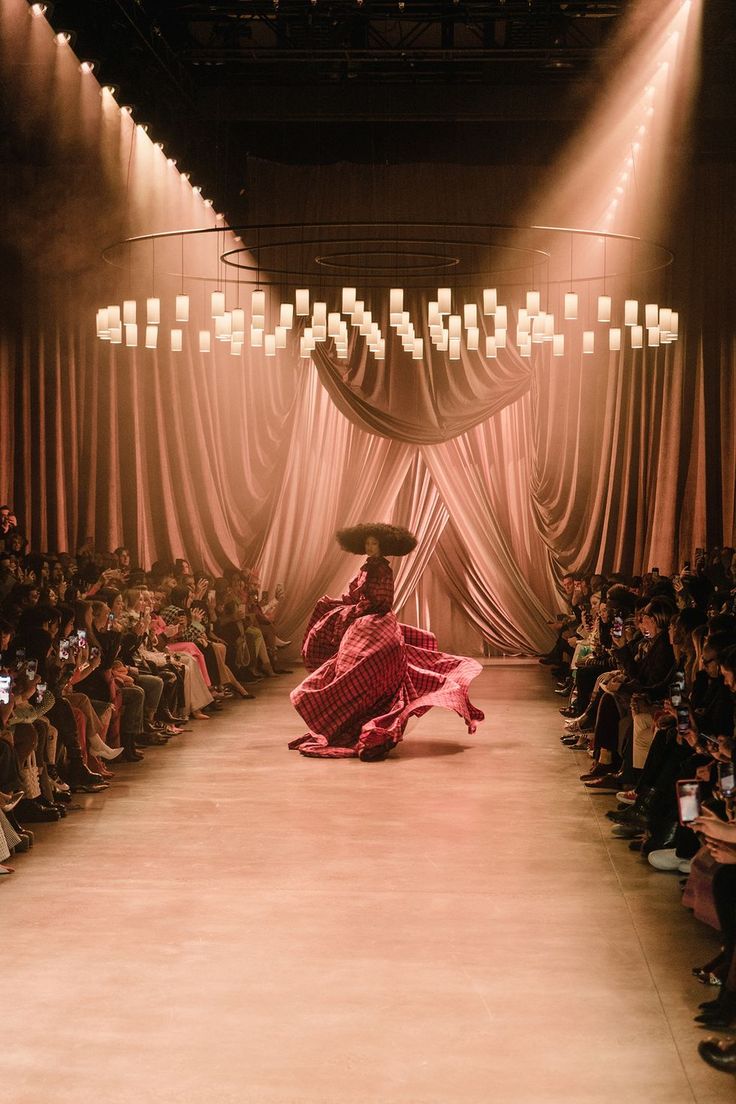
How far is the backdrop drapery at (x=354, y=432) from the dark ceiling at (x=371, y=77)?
0.34m

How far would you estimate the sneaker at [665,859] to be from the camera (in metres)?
5.16

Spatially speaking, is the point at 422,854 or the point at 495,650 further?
the point at 495,650

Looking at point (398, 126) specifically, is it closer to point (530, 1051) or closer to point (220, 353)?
point (220, 353)

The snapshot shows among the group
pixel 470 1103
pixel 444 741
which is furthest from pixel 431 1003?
pixel 444 741

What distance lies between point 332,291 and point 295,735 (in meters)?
5.15

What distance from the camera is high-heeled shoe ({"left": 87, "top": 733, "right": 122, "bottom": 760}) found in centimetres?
705

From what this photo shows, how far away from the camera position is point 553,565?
44.3 feet

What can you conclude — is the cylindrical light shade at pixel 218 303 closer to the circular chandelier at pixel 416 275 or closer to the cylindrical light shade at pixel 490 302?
the circular chandelier at pixel 416 275

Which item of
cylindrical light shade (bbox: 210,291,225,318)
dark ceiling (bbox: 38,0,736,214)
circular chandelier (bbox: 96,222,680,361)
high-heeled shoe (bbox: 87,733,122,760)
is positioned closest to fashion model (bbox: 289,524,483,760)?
high-heeled shoe (bbox: 87,733,122,760)

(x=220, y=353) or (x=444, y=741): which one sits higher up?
(x=220, y=353)

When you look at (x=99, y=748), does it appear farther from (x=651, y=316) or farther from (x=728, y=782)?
(x=651, y=316)

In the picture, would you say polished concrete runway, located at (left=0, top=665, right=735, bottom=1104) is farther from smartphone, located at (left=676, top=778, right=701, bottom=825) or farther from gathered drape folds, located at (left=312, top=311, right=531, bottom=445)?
gathered drape folds, located at (left=312, top=311, right=531, bottom=445)

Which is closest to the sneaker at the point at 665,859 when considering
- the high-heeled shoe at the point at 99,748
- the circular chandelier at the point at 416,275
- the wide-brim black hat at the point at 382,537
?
the high-heeled shoe at the point at 99,748

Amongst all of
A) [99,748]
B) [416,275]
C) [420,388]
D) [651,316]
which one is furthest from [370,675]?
[416,275]
